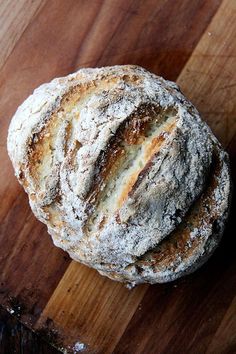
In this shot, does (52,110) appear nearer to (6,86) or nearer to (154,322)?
(6,86)

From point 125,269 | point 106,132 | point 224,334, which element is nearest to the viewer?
point 106,132

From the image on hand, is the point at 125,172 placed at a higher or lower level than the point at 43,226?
higher

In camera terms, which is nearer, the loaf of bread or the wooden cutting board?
the loaf of bread

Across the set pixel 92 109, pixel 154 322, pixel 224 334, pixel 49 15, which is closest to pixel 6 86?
pixel 49 15

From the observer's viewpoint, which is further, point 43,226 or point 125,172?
point 43,226
